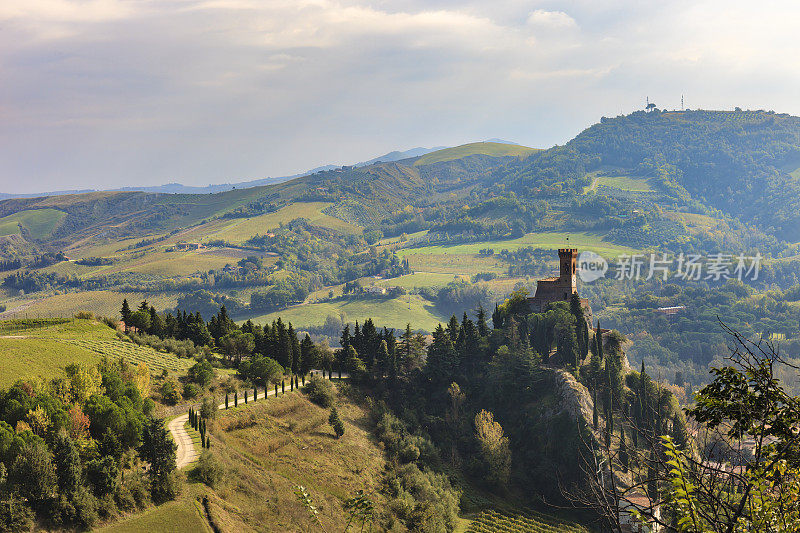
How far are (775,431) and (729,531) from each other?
9.44 feet

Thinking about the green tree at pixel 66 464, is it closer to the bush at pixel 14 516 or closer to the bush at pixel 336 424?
the bush at pixel 14 516

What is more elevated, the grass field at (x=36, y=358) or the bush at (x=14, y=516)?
the grass field at (x=36, y=358)

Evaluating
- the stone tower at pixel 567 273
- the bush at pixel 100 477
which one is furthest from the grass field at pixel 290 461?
the stone tower at pixel 567 273

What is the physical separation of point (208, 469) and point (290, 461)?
16445mm

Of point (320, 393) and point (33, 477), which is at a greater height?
point (33, 477)

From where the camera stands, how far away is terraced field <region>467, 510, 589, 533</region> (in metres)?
76.2

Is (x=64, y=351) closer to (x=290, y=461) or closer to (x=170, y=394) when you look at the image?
(x=170, y=394)

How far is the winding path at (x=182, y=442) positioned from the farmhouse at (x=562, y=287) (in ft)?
222

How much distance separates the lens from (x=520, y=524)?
78.8m

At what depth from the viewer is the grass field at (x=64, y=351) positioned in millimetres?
61562

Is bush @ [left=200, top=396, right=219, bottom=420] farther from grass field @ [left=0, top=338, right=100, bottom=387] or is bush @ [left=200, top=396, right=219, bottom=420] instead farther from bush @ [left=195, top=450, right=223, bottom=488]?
grass field @ [left=0, top=338, right=100, bottom=387]

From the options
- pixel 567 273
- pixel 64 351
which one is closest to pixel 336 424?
pixel 64 351

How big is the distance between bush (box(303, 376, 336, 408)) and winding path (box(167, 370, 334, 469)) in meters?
22.5

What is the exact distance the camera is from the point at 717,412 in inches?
663
